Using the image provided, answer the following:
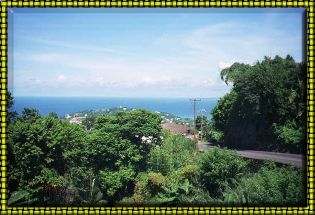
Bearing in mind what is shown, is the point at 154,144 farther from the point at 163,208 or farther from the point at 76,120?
the point at 163,208

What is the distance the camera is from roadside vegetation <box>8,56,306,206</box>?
1195 cm

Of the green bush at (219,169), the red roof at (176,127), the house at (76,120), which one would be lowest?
the green bush at (219,169)

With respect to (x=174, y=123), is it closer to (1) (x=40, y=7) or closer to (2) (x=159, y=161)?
(2) (x=159, y=161)

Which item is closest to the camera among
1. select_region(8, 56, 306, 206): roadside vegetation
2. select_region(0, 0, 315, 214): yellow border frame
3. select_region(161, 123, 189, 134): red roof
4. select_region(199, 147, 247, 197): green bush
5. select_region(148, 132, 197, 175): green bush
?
Answer: select_region(0, 0, 315, 214): yellow border frame

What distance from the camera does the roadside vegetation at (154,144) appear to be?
11953 millimetres

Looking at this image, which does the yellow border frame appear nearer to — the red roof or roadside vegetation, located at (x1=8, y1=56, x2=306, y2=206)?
roadside vegetation, located at (x1=8, y1=56, x2=306, y2=206)

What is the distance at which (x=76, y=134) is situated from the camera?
1415cm

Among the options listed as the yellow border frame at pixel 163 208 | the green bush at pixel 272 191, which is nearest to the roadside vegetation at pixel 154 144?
the green bush at pixel 272 191

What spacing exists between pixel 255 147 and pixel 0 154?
10.7 m

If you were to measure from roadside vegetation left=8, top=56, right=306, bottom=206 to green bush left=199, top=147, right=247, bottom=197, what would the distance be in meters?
0.03

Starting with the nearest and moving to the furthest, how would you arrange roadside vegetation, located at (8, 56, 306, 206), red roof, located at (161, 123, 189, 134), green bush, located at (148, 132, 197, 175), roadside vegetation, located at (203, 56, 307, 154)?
roadside vegetation, located at (8, 56, 306, 206) → roadside vegetation, located at (203, 56, 307, 154) → green bush, located at (148, 132, 197, 175) → red roof, located at (161, 123, 189, 134)

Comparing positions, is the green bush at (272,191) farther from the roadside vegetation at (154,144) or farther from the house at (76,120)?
the house at (76,120)

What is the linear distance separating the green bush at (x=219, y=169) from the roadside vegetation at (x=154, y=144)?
1.2 inches

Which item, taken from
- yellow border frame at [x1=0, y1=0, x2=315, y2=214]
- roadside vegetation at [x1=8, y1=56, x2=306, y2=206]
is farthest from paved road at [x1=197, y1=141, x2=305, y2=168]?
yellow border frame at [x1=0, y1=0, x2=315, y2=214]
